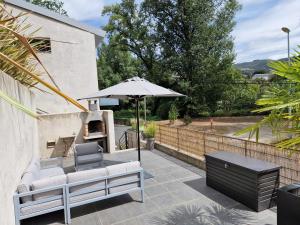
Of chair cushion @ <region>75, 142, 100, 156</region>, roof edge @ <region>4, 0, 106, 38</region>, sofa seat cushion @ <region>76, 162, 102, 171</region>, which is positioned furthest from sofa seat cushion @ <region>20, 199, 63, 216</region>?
roof edge @ <region>4, 0, 106, 38</region>

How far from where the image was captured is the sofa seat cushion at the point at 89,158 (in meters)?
7.37

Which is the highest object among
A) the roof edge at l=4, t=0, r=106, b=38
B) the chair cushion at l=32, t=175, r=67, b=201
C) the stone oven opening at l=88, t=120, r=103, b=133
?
the roof edge at l=4, t=0, r=106, b=38

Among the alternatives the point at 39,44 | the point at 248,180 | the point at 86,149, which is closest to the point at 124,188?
the point at 248,180

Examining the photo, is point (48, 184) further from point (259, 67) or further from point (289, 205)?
point (259, 67)

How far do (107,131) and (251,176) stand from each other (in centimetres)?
714

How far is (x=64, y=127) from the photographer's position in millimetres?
9852

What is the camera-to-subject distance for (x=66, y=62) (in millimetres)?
12656

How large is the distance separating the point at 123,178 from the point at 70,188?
1.16m

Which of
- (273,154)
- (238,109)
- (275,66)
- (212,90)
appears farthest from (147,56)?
(275,66)

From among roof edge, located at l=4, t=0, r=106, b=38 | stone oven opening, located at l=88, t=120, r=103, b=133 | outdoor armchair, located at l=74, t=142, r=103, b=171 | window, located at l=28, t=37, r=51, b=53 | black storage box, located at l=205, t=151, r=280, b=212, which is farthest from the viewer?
roof edge, located at l=4, t=0, r=106, b=38

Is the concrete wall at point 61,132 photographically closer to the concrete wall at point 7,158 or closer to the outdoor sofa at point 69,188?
the outdoor sofa at point 69,188

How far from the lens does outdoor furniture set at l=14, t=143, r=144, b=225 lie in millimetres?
4164

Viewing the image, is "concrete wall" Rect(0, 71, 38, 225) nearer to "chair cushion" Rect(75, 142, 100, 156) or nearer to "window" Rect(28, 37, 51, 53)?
"window" Rect(28, 37, 51, 53)

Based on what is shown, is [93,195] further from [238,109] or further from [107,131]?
[238,109]
